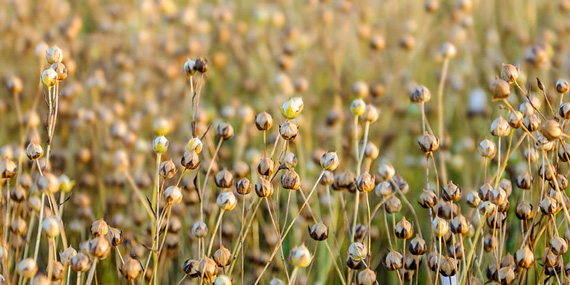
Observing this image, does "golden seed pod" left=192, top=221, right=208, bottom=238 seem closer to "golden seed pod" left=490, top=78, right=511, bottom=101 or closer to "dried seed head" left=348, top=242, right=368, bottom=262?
"dried seed head" left=348, top=242, right=368, bottom=262

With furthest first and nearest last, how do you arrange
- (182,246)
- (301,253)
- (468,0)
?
(468,0)
(182,246)
(301,253)

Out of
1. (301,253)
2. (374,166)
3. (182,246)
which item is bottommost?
(301,253)

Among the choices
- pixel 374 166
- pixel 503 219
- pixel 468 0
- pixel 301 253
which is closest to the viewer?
pixel 301 253

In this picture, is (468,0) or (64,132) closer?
(64,132)

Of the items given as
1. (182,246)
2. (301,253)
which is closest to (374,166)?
(182,246)

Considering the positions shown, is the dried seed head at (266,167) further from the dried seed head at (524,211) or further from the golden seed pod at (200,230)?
the dried seed head at (524,211)

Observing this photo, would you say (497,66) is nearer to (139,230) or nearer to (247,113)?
(247,113)

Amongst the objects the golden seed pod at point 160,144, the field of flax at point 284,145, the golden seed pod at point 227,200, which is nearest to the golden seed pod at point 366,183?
the field of flax at point 284,145

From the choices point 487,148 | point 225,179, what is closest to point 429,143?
point 487,148
